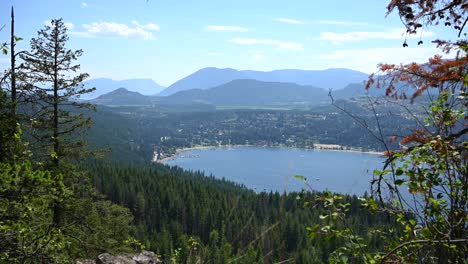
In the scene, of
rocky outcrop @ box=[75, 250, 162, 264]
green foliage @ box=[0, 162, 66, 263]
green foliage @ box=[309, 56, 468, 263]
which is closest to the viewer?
green foliage @ box=[309, 56, 468, 263]

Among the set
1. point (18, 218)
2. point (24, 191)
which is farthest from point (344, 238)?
point (18, 218)

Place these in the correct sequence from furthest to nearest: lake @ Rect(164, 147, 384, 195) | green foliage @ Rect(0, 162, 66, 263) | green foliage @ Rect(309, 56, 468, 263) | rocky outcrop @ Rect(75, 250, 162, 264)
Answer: lake @ Rect(164, 147, 384, 195) → rocky outcrop @ Rect(75, 250, 162, 264) → green foliage @ Rect(0, 162, 66, 263) → green foliage @ Rect(309, 56, 468, 263)

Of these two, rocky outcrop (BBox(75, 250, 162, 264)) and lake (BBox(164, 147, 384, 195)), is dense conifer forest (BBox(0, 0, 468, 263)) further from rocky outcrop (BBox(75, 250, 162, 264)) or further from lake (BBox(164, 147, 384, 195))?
lake (BBox(164, 147, 384, 195))

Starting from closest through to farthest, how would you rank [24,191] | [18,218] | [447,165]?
[447,165], [24,191], [18,218]

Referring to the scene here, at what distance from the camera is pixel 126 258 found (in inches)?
485

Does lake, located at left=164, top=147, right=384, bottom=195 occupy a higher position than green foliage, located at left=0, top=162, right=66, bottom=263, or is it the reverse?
green foliage, located at left=0, top=162, right=66, bottom=263

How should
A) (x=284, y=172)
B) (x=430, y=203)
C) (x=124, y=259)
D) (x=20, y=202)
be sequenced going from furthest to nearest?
(x=284, y=172) < (x=124, y=259) < (x=20, y=202) < (x=430, y=203)

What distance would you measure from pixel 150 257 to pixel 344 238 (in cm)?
1125

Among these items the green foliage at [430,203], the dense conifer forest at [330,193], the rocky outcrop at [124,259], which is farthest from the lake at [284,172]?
the green foliage at [430,203]

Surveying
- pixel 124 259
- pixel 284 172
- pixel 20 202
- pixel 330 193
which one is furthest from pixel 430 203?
pixel 284 172

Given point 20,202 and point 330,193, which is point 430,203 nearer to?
point 330,193

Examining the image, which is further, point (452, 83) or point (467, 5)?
point (452, 83)

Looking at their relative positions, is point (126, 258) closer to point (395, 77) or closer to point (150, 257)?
point (150, 257)

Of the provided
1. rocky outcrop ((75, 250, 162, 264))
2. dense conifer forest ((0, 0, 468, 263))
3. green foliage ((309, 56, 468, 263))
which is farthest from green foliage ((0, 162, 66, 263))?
rocky outcrop ((75, 250, 162, 264))
